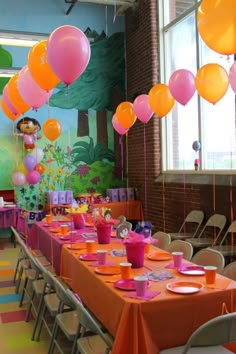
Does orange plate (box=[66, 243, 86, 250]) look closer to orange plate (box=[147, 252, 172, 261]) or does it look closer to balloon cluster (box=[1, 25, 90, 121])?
orange plate (box=[147, 252, 172, 261])

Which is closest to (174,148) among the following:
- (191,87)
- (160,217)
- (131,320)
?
(160,217)

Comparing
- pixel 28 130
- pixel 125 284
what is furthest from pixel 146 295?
pixel 28 130

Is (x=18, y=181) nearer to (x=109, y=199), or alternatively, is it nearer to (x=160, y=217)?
(x=109, y=199)

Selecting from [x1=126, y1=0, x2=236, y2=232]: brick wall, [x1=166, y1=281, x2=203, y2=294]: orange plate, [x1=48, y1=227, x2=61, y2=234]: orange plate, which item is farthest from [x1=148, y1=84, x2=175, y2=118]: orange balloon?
[x1=166, y1=281, x2=203, y2=294]: orange plate

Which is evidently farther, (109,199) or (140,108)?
(109,199)

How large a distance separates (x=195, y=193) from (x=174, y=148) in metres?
1.46

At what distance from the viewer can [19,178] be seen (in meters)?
7.80

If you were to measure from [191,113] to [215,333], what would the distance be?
5183 mm

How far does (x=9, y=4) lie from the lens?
8.52 metres

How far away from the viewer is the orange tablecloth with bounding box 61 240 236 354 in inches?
97.0

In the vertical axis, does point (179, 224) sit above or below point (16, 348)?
above

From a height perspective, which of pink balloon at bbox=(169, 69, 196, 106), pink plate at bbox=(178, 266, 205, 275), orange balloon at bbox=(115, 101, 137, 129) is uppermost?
pink balloon at bbox=(169, 69, 196, 106)

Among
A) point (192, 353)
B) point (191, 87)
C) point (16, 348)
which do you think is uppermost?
point (191, 87)

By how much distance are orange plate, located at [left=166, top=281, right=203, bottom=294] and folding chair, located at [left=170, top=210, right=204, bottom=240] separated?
3.60 m
